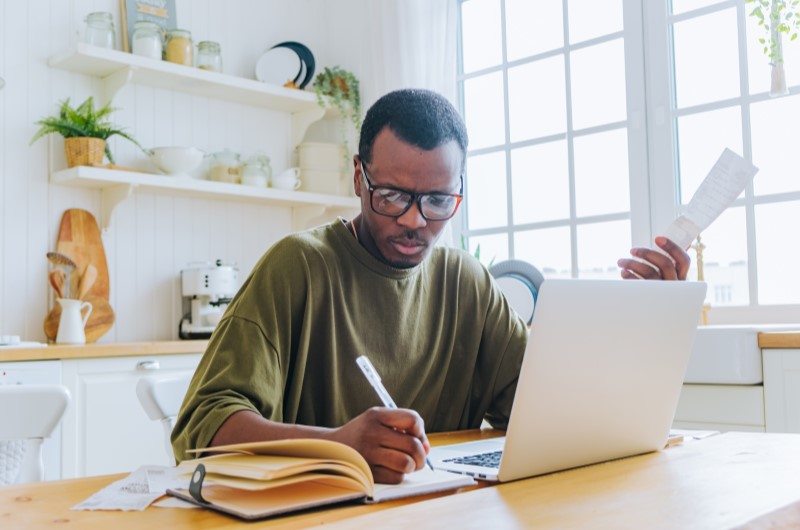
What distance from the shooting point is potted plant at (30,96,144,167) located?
3031mm

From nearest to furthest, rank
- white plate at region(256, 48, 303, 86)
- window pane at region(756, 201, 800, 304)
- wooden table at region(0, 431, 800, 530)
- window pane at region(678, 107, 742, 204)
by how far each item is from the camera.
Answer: wooden table at region(0, 431, 800, 530)
window pane at region(756, 201, 800, 304)
window pane at region(678, 107, 742, 204)
white plate at region(256, 48, 303, 86)

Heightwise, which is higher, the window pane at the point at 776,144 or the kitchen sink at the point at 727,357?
the window pane at the point at 776,144

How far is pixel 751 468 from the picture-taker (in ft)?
3.03

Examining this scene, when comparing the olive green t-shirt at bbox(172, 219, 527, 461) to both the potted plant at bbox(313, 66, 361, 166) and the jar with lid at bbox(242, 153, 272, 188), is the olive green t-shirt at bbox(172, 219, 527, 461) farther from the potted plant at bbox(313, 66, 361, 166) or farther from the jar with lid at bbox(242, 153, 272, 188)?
the potted plant at bbox(313, 66, 361, 166)

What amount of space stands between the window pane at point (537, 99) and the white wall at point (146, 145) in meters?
0.84

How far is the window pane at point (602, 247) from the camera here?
123 inches

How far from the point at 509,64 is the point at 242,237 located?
139cm

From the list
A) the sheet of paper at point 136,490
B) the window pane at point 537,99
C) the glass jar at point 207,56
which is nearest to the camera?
the sheet of paper at point 136,490

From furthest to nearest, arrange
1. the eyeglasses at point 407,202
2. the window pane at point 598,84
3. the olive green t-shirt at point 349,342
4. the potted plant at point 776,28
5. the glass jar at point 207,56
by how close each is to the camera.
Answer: the glass jar at point 207,56 < the window pane at point 598,84 < the potted plant at point 776,28 < the eyeglasses at point 407,202 < the olive green t-shirt at point 349,342

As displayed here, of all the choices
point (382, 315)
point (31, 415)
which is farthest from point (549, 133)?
point (31, 415)

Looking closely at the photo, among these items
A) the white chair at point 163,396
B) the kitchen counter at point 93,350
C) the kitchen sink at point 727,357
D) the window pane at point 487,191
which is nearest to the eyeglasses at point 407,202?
the white chair at point 163,396

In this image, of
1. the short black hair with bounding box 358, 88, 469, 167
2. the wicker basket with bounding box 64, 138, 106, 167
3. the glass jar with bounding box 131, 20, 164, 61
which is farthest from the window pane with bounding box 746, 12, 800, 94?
the wicker basket with bounding box 64, 138, 106, 167

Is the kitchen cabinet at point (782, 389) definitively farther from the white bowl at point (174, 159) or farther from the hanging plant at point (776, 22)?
the white bowl at point (174, 159)

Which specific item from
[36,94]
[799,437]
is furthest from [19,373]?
[799,437]
